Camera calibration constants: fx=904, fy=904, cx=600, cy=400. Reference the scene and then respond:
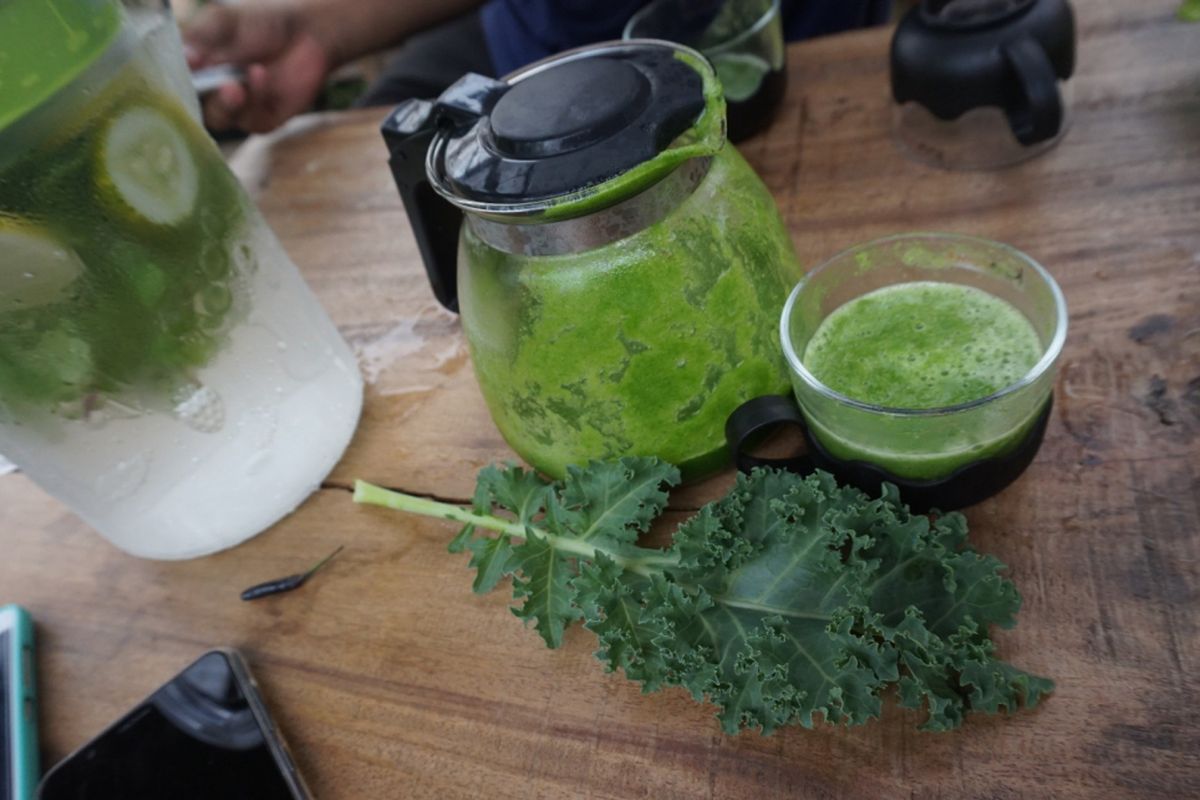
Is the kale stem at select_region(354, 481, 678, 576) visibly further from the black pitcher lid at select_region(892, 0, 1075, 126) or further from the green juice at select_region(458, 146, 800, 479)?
the black pitcher lid at select_region(892, 0, 1075, 126)

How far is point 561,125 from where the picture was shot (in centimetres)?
49

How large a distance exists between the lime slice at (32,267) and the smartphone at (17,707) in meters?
0.30

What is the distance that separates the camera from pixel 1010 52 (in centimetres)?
75

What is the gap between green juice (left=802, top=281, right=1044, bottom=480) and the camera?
520 mm

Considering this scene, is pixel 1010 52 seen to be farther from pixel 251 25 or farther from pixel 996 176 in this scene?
pixel 251 25

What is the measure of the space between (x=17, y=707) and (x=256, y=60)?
0.88 metres

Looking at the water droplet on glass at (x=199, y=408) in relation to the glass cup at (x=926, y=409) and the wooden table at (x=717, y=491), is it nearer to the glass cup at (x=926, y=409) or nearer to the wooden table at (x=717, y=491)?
the wooden table at (x=717, y=491)

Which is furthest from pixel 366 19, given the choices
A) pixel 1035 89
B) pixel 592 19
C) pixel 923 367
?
pixel 923 367

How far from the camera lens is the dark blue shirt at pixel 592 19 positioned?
4.01 feet

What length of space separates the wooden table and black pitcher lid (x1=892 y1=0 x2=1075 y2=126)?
0.21 feet

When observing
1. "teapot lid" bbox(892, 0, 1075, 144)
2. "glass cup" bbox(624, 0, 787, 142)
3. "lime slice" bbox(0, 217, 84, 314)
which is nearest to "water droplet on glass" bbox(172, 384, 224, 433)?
"lime slice" bbox(0, 217, 84, 314)

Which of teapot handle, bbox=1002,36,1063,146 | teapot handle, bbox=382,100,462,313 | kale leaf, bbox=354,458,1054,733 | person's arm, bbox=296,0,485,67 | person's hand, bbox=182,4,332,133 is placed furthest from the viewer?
person's arm, bbox=296,0,485,67

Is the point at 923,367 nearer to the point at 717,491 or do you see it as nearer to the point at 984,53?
the point at 717,491

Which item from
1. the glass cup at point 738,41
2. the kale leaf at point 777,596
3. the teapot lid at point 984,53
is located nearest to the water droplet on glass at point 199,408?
the kale leaf at point 777,596
